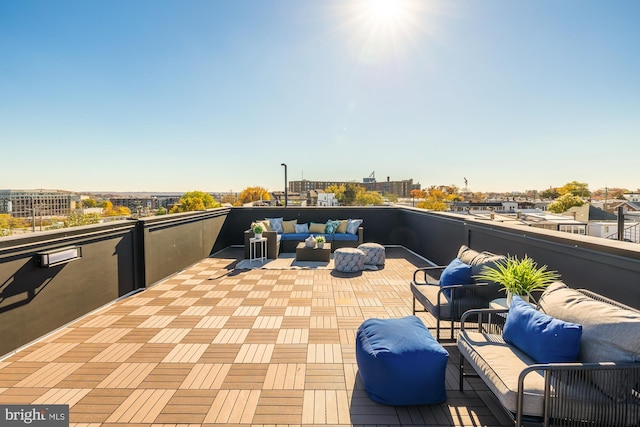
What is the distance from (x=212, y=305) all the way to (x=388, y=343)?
9.38 ft

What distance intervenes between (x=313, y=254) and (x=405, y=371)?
4.97 metres

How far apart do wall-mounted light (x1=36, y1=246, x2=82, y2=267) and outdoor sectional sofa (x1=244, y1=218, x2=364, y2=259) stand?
154 inches

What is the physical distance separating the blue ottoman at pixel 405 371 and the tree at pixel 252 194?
60.0 meters

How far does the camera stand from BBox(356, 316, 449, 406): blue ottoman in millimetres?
2025

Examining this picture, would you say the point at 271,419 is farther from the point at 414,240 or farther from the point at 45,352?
the point at 414,240

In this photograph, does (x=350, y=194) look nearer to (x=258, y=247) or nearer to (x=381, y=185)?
(x=381, y=185)

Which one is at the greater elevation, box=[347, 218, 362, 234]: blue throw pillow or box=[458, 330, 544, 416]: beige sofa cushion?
box=[347, 218, 362, 234]: blue throw pillow

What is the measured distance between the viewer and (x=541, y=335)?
179 centimetres

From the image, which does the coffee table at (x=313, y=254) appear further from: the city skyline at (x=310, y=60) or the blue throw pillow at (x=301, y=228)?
the city skyline at (x=310, y=60)

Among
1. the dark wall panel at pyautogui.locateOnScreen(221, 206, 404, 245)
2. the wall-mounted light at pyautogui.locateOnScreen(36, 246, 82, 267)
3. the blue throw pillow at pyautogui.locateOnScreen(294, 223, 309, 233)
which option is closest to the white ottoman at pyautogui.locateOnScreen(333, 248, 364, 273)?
the blue throw pillow at pyautogui.locateOnScreen(294, 223, 309, 233)

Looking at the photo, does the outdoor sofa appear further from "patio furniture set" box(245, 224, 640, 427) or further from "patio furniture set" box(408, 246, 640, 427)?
"patio furniture set" box(408, 246, 640, 427)

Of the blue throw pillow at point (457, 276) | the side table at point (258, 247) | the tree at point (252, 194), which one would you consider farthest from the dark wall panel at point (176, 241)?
the tree at point (252, 194)

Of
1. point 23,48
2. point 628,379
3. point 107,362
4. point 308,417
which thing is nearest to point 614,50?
point 628,379

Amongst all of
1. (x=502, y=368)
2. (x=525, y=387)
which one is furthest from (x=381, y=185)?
(x=525, y=387)
